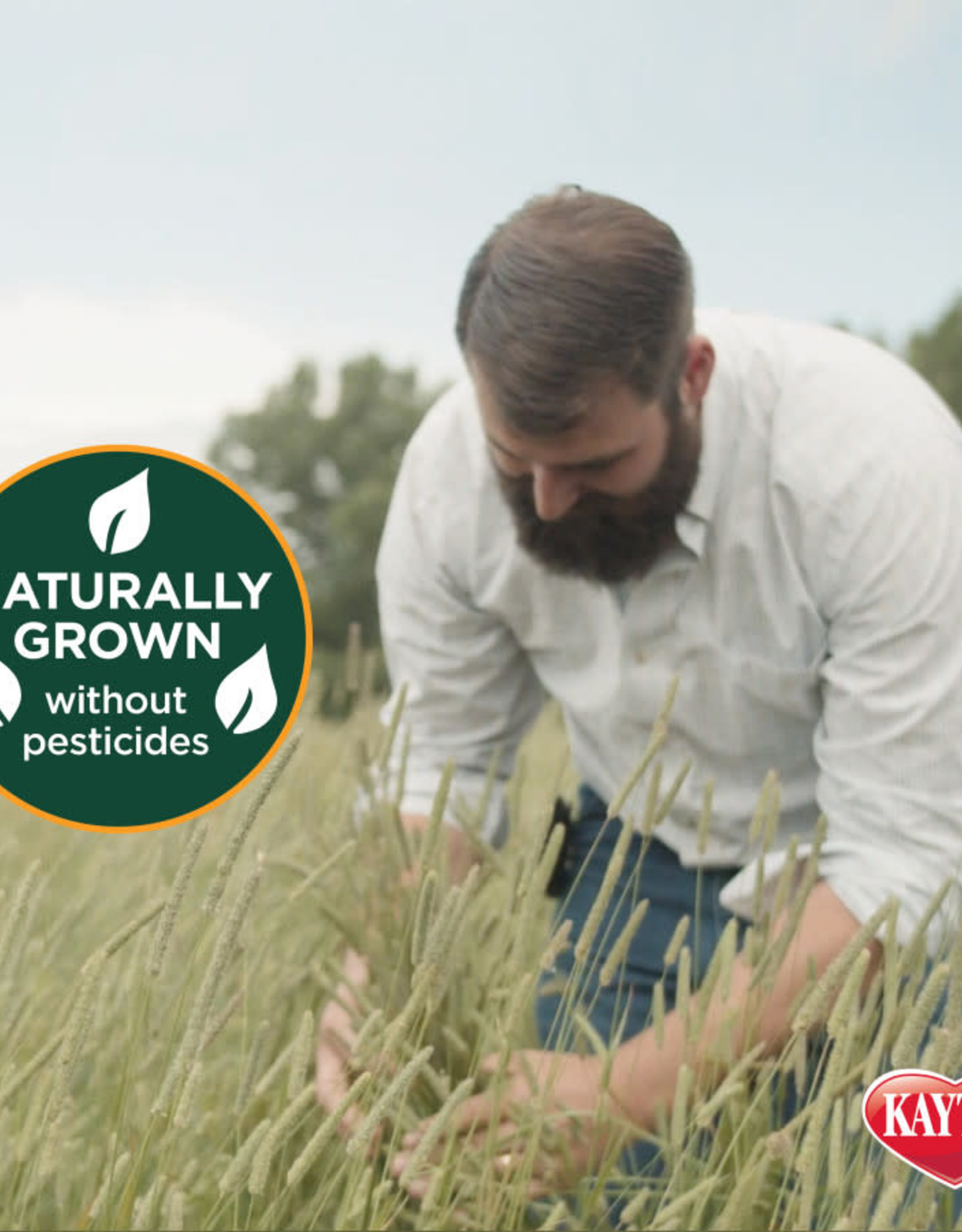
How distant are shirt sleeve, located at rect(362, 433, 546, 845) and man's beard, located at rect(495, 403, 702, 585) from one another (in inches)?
7.4

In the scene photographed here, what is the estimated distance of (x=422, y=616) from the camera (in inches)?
87.8

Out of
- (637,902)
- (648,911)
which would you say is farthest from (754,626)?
(648,911)

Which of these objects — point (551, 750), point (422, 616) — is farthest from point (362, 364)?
point (422, 616)

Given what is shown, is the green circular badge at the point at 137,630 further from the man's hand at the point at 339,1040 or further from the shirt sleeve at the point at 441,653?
the shirt sleeve at the point at 441,653

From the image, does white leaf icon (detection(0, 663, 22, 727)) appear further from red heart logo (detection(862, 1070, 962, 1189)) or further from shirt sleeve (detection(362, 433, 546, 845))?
red heart logo (detection(862, 1070, 962, 1189))

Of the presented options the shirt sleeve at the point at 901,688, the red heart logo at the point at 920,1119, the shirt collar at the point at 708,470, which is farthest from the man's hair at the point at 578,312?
the red heart logo at the point at 920,1119

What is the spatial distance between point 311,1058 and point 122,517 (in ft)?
1.92

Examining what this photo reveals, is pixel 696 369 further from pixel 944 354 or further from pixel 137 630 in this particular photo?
pixel 944 354

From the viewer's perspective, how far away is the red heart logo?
99 centimetres

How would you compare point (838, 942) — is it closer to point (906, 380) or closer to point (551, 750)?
point (906, 380)

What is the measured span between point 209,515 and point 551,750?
3203 mm

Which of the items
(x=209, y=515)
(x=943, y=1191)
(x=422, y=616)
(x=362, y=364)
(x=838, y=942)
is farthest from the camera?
(x=362, y=364)

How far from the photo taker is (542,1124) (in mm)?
1104

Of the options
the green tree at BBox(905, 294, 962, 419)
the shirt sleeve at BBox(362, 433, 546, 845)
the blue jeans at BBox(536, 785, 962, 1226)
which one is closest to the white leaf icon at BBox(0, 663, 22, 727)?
the shirt sleeve at BBox(362, 433, 546, 845)
